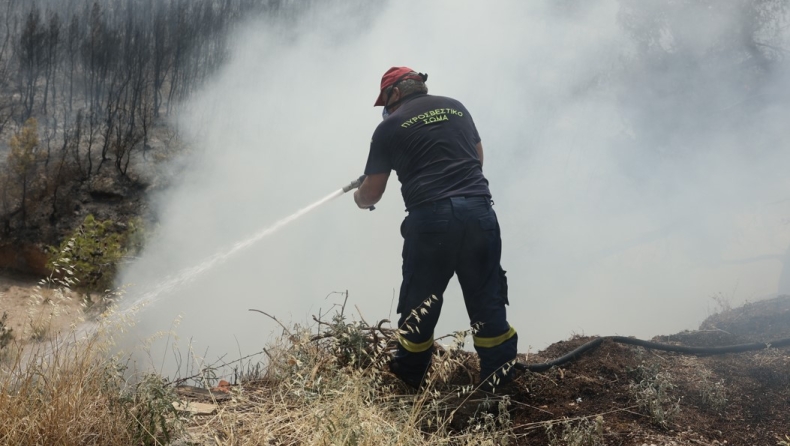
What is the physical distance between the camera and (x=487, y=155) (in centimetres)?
1029

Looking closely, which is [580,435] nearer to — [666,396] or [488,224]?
[666,396]

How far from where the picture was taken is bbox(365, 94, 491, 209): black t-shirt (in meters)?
2.93

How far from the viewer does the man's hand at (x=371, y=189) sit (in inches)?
122

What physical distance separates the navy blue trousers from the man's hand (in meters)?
0.28

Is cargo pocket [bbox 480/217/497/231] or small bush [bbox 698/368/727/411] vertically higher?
cargo pocket [bbox 480/217/497/231]

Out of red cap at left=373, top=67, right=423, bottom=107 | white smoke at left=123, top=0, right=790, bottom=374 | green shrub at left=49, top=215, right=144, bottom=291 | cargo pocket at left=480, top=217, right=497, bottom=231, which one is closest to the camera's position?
cargo pocket at left=480, top=217, right=497, bottom=231

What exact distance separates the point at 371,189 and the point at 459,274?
685mm

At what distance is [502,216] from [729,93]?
412 centimetres

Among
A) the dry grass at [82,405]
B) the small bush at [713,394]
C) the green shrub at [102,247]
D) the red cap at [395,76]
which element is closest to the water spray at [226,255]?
the dry grass at [82,405]

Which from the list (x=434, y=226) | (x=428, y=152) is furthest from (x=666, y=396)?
(x=428, y=152)

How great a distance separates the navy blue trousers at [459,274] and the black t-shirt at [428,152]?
9 centimetres

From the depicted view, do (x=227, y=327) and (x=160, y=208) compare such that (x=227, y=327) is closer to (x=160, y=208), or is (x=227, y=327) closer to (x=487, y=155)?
(x=160, y=208)

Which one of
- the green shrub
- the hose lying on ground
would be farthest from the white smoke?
the hose lying on ground

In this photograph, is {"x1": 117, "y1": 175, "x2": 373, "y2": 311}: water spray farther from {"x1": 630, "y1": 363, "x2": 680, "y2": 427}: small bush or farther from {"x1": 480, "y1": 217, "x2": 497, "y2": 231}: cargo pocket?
{"x1": 630, "y1": 363, "x2": 680, "y2": 427}: small bush
